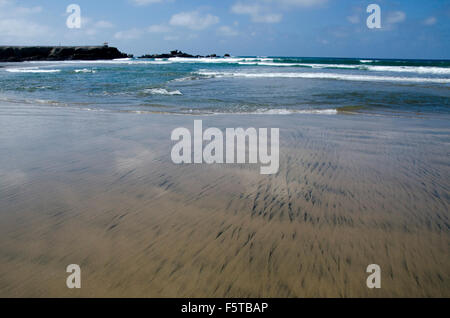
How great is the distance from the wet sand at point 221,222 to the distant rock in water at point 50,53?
301ft

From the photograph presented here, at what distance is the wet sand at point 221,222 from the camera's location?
1.57 metres

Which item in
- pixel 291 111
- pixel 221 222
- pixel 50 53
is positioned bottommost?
pixel 221 222

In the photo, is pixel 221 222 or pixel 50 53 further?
pixel 50 53

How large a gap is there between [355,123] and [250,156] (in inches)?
129

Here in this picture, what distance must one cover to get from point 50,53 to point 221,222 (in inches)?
3963

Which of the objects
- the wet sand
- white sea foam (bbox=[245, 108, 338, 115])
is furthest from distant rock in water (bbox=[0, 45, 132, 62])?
the wet sand

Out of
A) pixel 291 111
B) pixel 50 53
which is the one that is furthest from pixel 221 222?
pixel 50 53

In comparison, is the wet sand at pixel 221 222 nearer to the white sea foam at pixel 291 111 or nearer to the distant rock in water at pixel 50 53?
the white sea foam at pixel 291 111

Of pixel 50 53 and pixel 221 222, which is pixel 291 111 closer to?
pixel 221 222

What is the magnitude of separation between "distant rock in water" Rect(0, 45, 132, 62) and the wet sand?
3607 inches

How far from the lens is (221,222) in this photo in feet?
7.04

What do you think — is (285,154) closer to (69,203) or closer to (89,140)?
(69,203)

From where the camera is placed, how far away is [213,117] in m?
6.24
